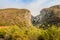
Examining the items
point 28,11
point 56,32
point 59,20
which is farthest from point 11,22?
point 59,20

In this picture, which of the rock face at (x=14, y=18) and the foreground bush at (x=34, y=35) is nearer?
the foreground bush at (x=34, y=35)

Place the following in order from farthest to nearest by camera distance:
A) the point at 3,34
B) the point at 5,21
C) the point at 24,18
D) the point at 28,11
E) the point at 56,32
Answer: the point at 28,11 → the point at 24,18 → the point at 5,21 → the point at 3,34 → the point at 56,32

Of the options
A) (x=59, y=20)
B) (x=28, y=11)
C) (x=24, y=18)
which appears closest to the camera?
(x=24, y=18)

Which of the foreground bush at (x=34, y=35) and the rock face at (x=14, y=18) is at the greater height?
the foreground bush at (x=34, y=35)

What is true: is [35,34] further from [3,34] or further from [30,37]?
[3,34]

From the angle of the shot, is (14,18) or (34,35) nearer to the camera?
(34,35)

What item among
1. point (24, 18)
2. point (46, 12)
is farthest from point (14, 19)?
point (46, 12)

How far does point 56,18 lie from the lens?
98.0 meters

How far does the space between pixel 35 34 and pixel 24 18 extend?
36.1 m

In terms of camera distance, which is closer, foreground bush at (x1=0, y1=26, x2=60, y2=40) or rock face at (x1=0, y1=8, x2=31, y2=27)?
foreground bush at (x1=0, y1=26, x2=60, y2=40)

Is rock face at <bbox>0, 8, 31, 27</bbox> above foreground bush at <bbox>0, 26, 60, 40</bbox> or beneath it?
beneath

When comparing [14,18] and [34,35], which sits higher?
[34,35]

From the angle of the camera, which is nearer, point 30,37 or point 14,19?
point 30,37

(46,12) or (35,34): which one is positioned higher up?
(35,34)
